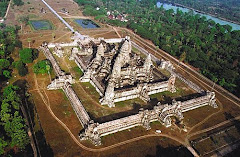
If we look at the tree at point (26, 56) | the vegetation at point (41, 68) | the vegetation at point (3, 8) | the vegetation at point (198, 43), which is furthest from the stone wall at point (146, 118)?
the vegetation at point (3, 8)

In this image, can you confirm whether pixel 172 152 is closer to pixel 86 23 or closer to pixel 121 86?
pixel 121 86

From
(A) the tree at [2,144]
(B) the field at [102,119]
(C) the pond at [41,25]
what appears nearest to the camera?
(A) the tree at [2,144]

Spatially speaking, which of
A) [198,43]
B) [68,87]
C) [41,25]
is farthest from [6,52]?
[198,43]

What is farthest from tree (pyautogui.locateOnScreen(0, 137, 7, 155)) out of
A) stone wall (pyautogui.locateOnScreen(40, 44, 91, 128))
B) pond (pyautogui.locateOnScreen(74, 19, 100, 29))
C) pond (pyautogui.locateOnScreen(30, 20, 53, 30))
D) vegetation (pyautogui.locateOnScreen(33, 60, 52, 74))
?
pond (pyautogui.locateOnScreen(74, 19, 100, 29))

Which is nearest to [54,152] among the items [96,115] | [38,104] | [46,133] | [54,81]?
[46,133]

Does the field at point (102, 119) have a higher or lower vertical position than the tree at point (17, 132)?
lower

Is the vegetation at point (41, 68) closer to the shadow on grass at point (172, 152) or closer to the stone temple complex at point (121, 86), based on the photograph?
the stone temple complex at point (121, 86)

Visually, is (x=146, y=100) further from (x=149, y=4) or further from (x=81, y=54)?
(x=149, y=4)

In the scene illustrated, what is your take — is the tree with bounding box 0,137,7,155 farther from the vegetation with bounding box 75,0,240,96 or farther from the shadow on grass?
the vegetation with bounding box 75,0,240,96
